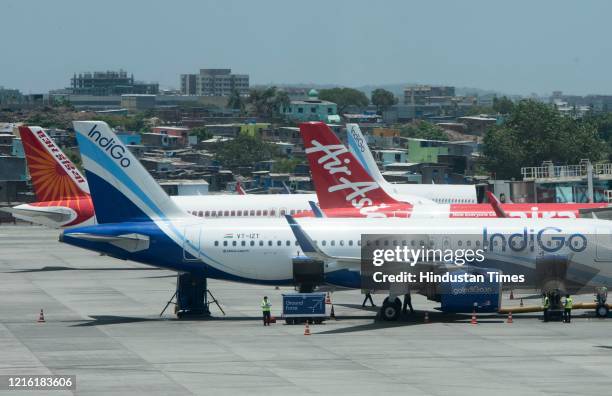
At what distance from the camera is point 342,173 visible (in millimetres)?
75500

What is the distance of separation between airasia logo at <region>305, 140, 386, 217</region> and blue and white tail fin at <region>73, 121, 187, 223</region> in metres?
20.8

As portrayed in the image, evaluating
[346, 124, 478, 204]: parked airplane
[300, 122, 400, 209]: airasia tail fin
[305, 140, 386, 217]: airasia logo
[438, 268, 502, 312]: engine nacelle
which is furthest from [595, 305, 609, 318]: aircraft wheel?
[346, 124, 478, 204]: parked airplane

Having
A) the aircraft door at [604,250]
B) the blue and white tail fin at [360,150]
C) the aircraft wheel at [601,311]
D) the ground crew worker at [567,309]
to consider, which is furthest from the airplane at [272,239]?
the blue and white tail fin at [360,150]

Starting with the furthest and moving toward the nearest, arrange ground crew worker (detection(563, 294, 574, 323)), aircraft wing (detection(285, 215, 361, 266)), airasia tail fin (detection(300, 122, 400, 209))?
airasia tail fin (detection(300, 122, 400, 209))
aircraft wing (detection(285, 215, 361, 266))
ground crew worker (detection(563, 294, 574, 323))

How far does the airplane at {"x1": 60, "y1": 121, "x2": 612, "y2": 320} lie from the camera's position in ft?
181

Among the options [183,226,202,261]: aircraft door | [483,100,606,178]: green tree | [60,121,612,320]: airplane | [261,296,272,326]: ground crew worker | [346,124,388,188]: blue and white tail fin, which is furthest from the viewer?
[483,100,606,178]: green tree

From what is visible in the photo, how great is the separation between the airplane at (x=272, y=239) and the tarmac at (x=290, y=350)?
210cm

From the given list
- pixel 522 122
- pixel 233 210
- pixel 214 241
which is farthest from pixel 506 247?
pixel 522 122

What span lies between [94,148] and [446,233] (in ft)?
52.3

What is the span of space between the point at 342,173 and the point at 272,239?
2023cm

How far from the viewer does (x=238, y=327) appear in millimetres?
53156

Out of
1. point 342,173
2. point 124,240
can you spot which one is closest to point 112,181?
point 124,240

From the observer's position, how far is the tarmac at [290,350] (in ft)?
129

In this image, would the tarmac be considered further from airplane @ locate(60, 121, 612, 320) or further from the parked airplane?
the parked airplane
